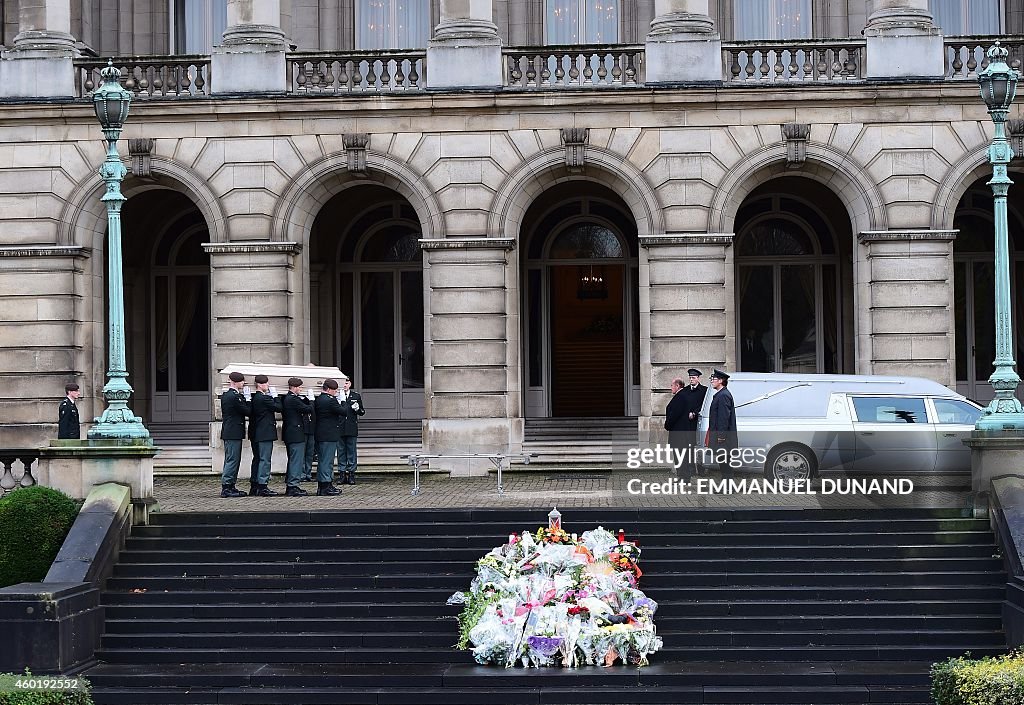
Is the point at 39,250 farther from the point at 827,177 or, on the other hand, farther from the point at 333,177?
the point at 827,177

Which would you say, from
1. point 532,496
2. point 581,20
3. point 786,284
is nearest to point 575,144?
point 581,20

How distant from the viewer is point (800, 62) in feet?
88.9

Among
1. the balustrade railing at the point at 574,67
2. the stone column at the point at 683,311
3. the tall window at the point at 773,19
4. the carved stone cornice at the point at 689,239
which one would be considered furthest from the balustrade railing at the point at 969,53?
the balustrade railing at the point at 574,67

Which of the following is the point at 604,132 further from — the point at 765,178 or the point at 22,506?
the point at 22,506

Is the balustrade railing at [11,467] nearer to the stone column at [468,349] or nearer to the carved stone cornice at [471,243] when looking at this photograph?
the stone column at [468,349]

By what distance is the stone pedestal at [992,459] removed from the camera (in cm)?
1758

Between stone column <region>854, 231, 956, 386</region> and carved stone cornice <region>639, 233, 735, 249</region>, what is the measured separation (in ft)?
8.72

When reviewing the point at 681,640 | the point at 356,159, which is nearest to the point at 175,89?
the point at 356,159

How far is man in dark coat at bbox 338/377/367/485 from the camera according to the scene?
77.2ft

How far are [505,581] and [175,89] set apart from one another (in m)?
15.4

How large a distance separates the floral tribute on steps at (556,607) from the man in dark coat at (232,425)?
242 inches

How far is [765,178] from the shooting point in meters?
27.3

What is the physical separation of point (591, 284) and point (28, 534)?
17.1 metres

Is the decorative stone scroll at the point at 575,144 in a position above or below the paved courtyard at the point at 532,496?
above
